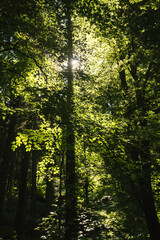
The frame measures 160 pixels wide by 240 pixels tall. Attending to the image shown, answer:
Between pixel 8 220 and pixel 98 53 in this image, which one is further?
pixel 8 220

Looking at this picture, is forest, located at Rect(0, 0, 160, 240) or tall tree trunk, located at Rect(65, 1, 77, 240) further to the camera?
forest, located at Rect(0, 0, 160, 240)

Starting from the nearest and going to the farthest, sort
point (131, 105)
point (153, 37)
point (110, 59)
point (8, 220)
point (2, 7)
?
point (2, 7)
point (153, 37)
point (131, 105)
point (110, 59)
point (8, 220)

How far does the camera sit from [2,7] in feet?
17.4

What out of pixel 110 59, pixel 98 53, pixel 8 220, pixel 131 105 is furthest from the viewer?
pixel 8 220

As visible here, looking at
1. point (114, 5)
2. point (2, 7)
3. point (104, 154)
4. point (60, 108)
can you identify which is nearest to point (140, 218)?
point (104, 154)

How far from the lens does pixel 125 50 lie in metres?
8.53

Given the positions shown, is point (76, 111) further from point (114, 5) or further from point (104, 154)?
point (114, 5)

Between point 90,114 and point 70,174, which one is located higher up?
point 90,114

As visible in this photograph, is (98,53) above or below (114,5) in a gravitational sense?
above

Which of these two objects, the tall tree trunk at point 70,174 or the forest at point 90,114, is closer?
the tall tree trunk at point 70,174

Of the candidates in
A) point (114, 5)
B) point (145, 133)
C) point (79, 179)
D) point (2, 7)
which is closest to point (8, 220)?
point (79, 179)

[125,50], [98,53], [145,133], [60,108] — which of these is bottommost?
[145,133]

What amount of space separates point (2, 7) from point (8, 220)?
1642 cm

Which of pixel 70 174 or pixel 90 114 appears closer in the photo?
pixel 90 114
